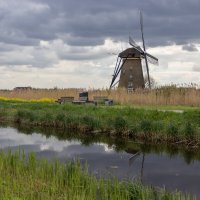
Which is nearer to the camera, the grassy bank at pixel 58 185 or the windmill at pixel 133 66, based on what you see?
the grassy bank at pixel 58 185

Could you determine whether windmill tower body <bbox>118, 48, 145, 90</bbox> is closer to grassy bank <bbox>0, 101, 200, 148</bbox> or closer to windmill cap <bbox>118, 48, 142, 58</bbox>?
windmill cap <bbox>118, 48, 142, 58</bbox>

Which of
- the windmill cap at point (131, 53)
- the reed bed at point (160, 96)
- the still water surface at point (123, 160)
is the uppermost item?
the windmill cap at point (131, 53)

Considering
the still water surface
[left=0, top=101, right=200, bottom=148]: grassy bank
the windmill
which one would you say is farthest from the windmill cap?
the still water surface

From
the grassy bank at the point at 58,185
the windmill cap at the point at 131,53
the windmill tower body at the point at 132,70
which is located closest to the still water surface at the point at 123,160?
the grassy bank at the point at 58,185

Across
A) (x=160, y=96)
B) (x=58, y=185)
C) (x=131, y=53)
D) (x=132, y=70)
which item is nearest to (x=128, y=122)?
(x=58, y=185)

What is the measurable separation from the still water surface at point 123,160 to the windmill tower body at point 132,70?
23473 millimetres

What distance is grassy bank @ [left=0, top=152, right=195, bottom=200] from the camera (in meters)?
6.78

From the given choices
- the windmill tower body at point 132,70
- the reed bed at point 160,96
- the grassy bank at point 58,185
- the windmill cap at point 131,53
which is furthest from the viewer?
the windmill cap at point 131,53

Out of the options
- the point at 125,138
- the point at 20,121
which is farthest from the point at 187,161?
the point at 20,121

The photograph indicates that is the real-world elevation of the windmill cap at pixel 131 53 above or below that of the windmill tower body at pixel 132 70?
above

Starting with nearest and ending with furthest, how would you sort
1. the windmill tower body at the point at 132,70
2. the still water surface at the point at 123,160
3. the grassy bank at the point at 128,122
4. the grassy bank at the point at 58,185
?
the grassy bank at the point at 58,185, the still water surface at the point at 123,160, the grassy bank at the point at 128,122, the windmill tower body at the point at 132,70

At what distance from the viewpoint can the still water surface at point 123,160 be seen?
10207 mm

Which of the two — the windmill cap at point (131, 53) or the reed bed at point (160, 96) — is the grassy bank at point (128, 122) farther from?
the windmill cap at point (131, 53)

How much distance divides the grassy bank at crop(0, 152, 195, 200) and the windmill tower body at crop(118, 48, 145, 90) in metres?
32.5
